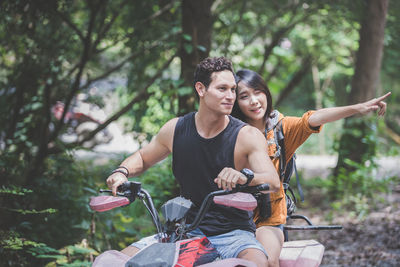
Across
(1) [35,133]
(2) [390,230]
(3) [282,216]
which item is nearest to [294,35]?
(2) [390,230]

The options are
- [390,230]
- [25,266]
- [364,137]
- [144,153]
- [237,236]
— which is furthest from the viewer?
[364,137]

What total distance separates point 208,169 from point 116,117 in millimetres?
3030

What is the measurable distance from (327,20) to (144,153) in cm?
A: 666

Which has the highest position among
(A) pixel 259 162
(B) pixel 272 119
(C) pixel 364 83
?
(C) pixel 364 83

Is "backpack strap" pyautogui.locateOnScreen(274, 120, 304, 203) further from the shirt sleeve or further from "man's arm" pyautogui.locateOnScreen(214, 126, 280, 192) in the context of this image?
"man's arm" pyautogui.locateOnScreen(214, 126, 280, 192)

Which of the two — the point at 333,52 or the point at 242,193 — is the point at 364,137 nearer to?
the point at 333,52

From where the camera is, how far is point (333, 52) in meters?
11.1

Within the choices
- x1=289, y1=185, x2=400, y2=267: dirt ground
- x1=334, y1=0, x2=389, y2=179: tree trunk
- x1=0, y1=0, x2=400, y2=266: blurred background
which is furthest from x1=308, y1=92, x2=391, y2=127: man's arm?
x1=334, y1=0, x2=389, y2=179: tree trunk

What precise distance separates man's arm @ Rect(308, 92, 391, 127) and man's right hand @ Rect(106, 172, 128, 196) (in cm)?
147

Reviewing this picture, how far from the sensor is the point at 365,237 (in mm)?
6219

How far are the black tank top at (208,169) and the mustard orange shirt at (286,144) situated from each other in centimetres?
48

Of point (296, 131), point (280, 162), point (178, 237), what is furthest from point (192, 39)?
point (178, 237)

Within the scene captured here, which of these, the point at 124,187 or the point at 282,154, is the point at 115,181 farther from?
the point at 282,154

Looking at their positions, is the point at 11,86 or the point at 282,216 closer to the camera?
the point at 282,216
